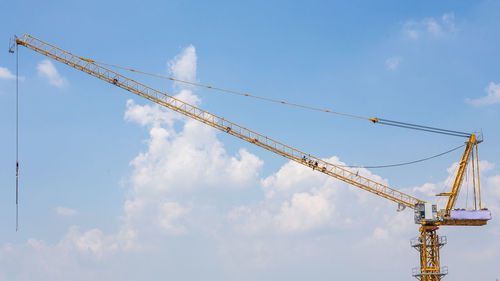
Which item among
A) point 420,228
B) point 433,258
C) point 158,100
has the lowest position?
point 433,258

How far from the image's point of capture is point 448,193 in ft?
427

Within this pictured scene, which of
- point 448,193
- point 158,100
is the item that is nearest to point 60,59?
point 158,100

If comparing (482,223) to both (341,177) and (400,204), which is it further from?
(341,177)

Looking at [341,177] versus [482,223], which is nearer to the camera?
[482,223]

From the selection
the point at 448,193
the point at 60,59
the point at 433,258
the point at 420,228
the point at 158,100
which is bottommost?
the point at 433,258

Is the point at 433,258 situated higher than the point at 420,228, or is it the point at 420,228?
the point at 420,228

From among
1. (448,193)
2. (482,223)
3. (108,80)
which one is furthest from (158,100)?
(482,223)

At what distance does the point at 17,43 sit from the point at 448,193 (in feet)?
402

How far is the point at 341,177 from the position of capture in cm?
13988

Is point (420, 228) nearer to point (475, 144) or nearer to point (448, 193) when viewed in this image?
point (448, 193)

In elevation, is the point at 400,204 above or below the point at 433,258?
above

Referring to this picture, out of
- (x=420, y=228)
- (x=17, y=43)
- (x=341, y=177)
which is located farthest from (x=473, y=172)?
(x=17, y=43)

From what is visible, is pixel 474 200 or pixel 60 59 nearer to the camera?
pixel 474 200

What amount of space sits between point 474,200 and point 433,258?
716 inches
